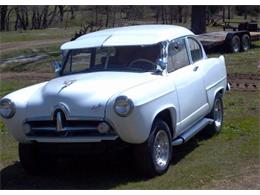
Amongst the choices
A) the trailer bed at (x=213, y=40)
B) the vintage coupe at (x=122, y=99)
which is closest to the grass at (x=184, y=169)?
the vintage coupe at (x=122, y=99)

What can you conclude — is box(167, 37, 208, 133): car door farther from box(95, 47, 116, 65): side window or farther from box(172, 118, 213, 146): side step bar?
box(95, 47, 116, 65): side window

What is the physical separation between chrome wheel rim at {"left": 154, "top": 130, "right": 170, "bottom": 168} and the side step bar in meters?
0.30

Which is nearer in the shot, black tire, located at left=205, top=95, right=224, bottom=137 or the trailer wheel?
black tire, located at left=205, top=95, right=224, bottom=137

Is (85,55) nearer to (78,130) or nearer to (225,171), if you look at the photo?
(78,130)

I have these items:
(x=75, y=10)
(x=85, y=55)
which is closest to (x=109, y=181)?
(x=85, y=55)

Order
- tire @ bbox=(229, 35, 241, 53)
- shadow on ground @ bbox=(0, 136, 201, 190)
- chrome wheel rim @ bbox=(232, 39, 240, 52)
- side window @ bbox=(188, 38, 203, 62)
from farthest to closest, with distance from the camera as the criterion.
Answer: chrome wheel rim @ bbox=(232, 39, 240, 52)
tire @ bbox=(229, 35, 241, 53)
side window @ bbox=(188, 38, 203, 62)
shadow on ground @ bbox=(0, 136, 201, 190)

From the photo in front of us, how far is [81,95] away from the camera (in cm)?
639

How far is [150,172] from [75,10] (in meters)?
40.5

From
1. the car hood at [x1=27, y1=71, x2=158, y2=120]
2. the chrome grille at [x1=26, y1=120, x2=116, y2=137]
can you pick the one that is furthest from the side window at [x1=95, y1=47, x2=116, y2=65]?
the chrome grille at [x1=26, y1=120, x2=116, y2=137]

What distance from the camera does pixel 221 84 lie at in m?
9.17

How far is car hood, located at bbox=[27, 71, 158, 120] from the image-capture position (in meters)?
6.29

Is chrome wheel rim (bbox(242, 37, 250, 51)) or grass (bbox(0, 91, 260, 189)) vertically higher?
grass (bbox(0, 91, 260, 189))

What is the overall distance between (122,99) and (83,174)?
52.4 inches

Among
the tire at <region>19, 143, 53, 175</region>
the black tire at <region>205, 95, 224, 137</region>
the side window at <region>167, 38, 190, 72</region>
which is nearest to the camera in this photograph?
the tire at <region>19, 143, 53, 175</region>
